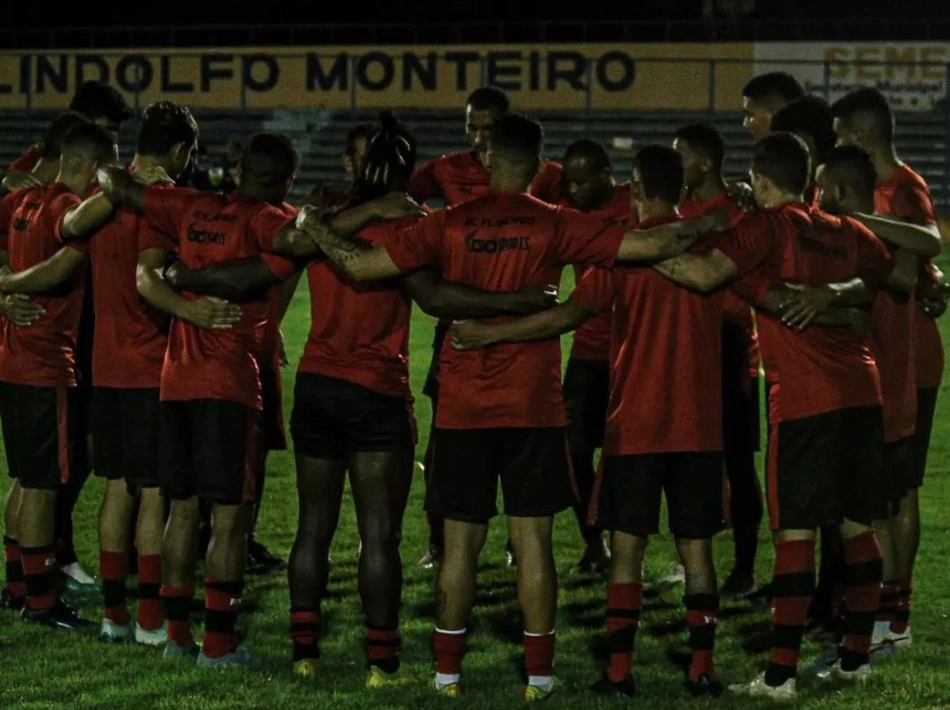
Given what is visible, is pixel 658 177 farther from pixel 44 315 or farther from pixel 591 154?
pixel 44 315

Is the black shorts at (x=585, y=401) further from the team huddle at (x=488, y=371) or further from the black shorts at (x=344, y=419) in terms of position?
the black shorts at (x=344, y=419)

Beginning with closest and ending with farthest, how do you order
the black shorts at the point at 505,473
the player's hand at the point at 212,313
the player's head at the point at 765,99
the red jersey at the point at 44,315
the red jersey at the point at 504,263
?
the red jersey at the point at 504,263 < the black shorts at the point at 505,473 < the player's hand at the point at 212,313 < the red jersey at the point at 44,315 < the player's head at the point at 765,99

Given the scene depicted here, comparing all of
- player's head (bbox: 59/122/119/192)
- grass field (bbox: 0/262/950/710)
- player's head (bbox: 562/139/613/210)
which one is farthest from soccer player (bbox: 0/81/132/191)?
player's head (bbox: 562/139/613/210)

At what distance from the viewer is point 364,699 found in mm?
5844

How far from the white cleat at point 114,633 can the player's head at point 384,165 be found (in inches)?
79.8

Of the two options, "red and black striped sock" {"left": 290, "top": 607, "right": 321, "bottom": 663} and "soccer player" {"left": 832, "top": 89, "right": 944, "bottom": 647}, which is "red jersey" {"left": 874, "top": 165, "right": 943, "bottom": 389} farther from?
"red and black striped sock" {"left": 290, "top": 607, "right": 321, "bottom": 663}

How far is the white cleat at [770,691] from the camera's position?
5.93 m

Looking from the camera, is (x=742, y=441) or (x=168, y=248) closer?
(x=168, y=248)

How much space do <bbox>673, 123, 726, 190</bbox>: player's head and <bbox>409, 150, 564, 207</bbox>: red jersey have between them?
4.04ft

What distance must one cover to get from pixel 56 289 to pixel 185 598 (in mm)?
1465

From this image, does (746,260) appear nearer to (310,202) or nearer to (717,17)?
(310,202)

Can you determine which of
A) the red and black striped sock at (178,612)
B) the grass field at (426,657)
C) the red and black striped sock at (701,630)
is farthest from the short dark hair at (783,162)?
the red and black striped sock at (178,612)

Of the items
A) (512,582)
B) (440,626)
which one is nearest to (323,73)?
(512,582)

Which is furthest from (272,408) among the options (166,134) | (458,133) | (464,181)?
(458,133)
